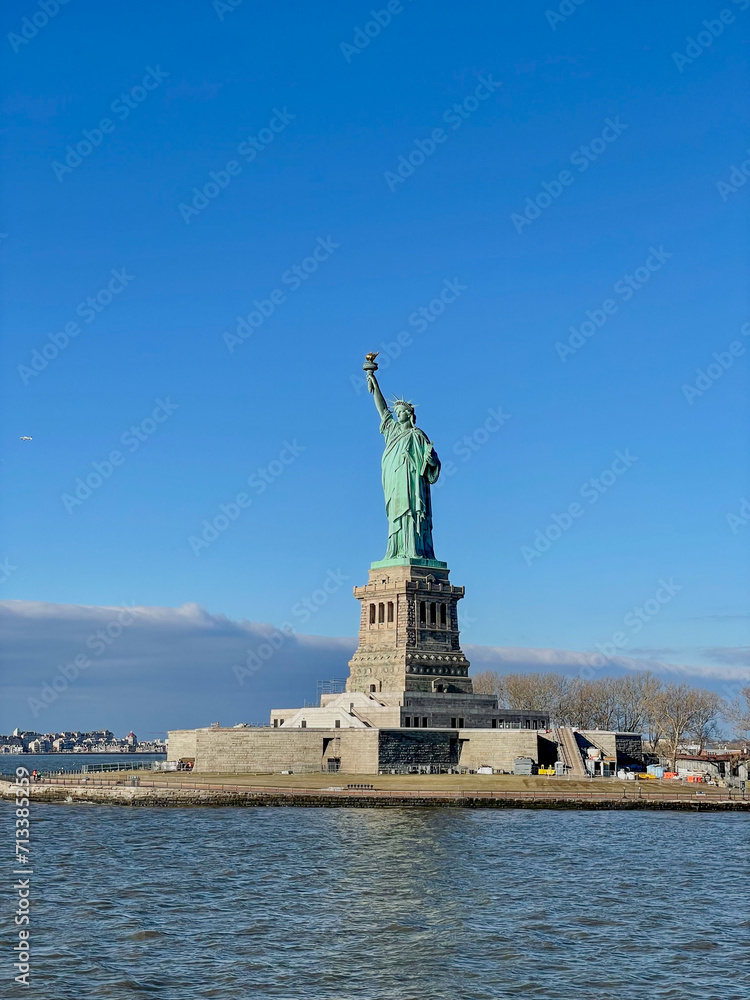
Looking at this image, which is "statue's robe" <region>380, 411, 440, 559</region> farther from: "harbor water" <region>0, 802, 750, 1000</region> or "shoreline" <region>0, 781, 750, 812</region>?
"harbor water" <region>0, 802, 750, 1000</region>

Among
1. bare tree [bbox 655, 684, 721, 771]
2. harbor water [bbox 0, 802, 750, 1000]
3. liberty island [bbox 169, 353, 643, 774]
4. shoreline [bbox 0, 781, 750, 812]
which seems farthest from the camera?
bare tree [bbox 655, 684, 721, 771]

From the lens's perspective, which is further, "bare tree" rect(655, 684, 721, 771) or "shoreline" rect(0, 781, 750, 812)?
"bare tree" rect(655, 684, 721, 771)

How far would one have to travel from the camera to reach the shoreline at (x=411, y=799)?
70562 millimetres

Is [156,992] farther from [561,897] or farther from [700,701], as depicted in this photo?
[700,701]

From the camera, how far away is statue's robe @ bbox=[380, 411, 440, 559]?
95.8m

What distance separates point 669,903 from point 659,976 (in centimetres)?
1002

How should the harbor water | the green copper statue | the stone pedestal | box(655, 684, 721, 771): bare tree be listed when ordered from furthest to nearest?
box(655, 684, 721, 771): bare tree
the green copper statue
the stone pedestal
the harbor water

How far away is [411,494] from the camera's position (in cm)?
9631

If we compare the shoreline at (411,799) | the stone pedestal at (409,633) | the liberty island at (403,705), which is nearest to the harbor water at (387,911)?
the shoreline at (411,799)

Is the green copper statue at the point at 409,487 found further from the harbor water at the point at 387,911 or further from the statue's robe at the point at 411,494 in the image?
the harbor water at the point at 387,911

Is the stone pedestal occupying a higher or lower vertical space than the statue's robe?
lower

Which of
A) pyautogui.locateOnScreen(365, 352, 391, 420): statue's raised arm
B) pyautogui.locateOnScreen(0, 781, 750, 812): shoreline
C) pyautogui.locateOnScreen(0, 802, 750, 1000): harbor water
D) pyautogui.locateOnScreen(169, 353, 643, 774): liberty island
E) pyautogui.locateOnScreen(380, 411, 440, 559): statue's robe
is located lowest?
pyautogui.locateOnScreen(0, 802, 750, 1000): harbor water

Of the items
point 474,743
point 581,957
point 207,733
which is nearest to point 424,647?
point 474,743

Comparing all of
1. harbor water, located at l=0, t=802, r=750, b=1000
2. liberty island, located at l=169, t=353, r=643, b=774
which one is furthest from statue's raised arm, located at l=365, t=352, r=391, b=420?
harbor water, located at l=0, t=802, r=750, b=1000
